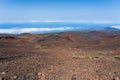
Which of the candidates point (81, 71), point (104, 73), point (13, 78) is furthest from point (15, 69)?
point (104, 73)

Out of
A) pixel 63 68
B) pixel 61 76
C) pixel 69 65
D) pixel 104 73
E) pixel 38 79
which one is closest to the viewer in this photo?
pixel 38 79

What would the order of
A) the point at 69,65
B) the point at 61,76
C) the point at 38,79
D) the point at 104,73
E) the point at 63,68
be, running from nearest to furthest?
the point at 38,79
the point at 61,76
the point at 104,73
the point at 63,68
the point at 69,65

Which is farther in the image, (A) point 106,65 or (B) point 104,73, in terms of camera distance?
(A) point 106,65

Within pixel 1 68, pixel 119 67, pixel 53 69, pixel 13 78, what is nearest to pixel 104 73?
pixel 119 67

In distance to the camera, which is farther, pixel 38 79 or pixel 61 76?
pixel 61 76

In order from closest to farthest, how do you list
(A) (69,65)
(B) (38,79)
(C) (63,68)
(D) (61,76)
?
(B) (38,79) → (D) (61,76) → (C) (63,68) → (A) (69,65)

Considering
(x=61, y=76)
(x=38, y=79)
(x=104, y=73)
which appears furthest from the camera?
(x=104, y=73)

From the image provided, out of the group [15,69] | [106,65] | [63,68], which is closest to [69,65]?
[63,68]

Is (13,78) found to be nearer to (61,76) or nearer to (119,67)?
(61,76)

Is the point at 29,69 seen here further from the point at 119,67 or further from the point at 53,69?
the point at 119,67
